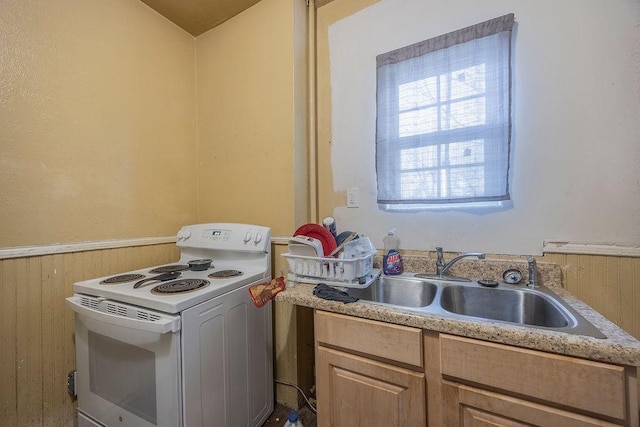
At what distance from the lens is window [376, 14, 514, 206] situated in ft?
4.05

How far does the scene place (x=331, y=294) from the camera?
1.02 metres

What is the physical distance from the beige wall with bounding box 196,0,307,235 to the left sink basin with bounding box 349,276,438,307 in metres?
0.61

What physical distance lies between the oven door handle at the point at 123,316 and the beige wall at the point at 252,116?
2.68ft

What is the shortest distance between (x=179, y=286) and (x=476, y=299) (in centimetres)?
136

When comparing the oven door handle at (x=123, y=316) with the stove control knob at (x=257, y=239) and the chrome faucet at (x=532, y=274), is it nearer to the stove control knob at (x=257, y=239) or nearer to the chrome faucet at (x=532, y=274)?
the stove control knob at (x=257, y=239)

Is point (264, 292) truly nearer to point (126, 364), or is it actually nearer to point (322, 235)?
point (322, 235)

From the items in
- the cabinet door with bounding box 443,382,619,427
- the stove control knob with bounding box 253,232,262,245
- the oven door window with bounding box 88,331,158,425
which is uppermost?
the stove control knob with bounding box 253,232,262,245

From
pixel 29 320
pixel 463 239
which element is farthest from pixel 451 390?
pixel 29 320

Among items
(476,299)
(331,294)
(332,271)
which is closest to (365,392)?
(331,294)

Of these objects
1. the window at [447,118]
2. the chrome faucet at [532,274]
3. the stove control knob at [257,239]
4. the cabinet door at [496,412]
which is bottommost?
the cabinet door at [496,412]

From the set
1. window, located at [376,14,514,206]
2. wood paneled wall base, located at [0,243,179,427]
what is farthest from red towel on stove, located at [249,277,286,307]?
wood paneled wall base, located at [0,243,179,427]

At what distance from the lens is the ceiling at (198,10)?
1.75m

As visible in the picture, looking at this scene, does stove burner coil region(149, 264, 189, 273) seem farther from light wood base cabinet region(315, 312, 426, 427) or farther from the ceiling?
the ceiling

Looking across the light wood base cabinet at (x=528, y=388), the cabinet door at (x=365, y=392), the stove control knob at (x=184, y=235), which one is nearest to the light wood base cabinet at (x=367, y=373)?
the cabinet door at (x=365, y=392)
